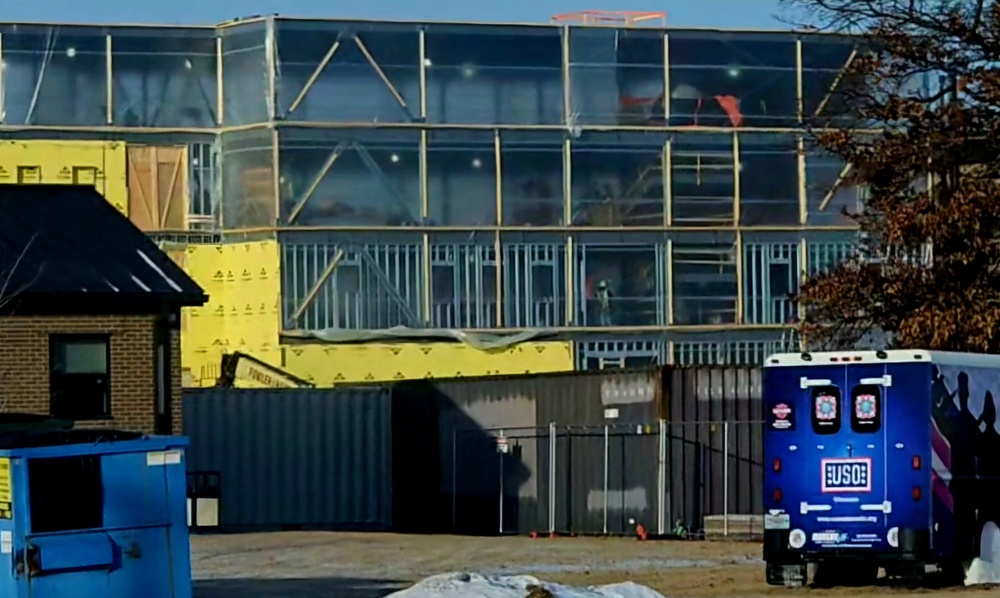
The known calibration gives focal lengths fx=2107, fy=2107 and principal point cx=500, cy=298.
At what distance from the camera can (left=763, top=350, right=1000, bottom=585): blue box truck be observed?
66.6ft

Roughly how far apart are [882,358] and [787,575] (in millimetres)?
2508

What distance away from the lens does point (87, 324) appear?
107 feet

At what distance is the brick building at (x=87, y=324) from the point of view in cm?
3212

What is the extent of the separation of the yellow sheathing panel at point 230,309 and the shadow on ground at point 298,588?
Answer: 26144 mm

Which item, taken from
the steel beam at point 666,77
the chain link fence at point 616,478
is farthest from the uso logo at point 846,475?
the steel beam at point 666,77

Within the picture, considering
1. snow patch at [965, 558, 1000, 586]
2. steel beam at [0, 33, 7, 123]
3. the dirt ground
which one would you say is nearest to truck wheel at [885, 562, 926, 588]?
the dirt ground

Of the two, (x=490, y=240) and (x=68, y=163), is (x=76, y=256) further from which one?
(x=490, y=240)

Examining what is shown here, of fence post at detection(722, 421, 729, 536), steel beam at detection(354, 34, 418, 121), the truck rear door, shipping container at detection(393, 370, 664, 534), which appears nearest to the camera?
the truck rear door

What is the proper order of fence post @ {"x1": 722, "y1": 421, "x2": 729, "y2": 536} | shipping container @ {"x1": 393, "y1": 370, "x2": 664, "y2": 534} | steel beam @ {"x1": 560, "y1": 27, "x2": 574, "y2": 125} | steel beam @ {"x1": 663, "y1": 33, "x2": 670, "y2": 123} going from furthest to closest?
steel beam @ {"x1": 663, "y1": 33, "x2": 670, "y2": 123} → steel beam @ {"x1": 560, "y1": 27, "x2": 574, "y2": 125} → shipping container @ {"x1": 393, "y1": 370, "x2": 664, "y2": 534} → fence post @ {"x1": 722, "y1": 421, "x2": 729, "y2": 536}

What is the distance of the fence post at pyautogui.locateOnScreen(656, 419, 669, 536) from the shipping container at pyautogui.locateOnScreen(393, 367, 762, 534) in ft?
0.05

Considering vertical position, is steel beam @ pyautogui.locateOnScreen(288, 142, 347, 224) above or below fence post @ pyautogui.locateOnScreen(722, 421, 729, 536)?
above

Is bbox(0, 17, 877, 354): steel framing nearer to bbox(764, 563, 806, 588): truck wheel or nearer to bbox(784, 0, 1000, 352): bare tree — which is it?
bbox(784, 0, 1000, 352): bare tree

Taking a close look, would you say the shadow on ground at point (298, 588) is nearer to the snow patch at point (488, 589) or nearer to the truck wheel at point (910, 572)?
the snow patch at point (488, 589)

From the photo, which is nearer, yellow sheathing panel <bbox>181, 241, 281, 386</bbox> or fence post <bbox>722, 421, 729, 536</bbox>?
fence post <bbox>722, 421, 729, 536</bbox>
